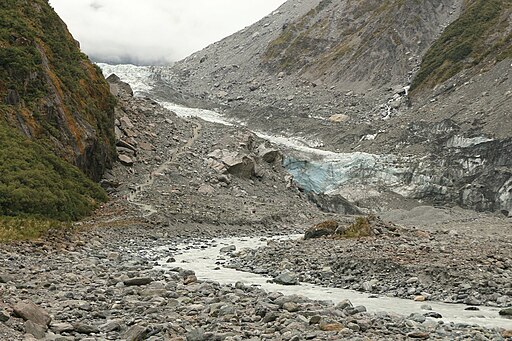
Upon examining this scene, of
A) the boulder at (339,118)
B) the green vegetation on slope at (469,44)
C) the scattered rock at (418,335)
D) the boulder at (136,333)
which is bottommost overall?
the scattered rock at (418,335)

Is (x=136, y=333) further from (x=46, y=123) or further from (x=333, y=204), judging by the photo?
(x=333, y=204)

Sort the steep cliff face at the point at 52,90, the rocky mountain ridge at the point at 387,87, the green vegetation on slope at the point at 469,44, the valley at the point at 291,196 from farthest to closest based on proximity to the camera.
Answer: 1. the green vegetation on slope at the point at 469,44
2. the rocky mountain ridge at the point at 387,87
3. the steep cliff face at the point at 52,90
4. the valley at the point at 291,196

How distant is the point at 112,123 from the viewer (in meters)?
43.1

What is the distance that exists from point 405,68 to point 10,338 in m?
89.8

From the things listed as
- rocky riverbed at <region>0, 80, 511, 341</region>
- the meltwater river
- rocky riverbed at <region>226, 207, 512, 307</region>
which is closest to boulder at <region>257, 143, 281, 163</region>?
the meltwater river

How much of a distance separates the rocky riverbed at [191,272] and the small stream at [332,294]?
25.2 inches

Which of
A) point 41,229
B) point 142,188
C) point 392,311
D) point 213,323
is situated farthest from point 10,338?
point 142,188

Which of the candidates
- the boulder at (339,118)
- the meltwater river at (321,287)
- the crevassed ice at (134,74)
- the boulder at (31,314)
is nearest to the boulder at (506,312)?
the meltwater river at (321,287)

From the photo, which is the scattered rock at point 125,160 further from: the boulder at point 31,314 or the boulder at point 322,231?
the boulder at point 31,314

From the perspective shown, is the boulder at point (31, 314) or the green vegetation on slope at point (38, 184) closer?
the boulder at point (31, 314)

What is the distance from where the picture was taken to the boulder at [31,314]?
348 inches

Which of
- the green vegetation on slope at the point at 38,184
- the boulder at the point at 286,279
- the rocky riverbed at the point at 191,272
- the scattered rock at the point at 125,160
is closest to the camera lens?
the rocky riverbed at the point at 191,272

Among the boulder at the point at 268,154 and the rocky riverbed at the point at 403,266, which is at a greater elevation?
the boulder at the point at 268,154

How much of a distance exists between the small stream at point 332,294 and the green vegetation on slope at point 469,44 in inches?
2333
